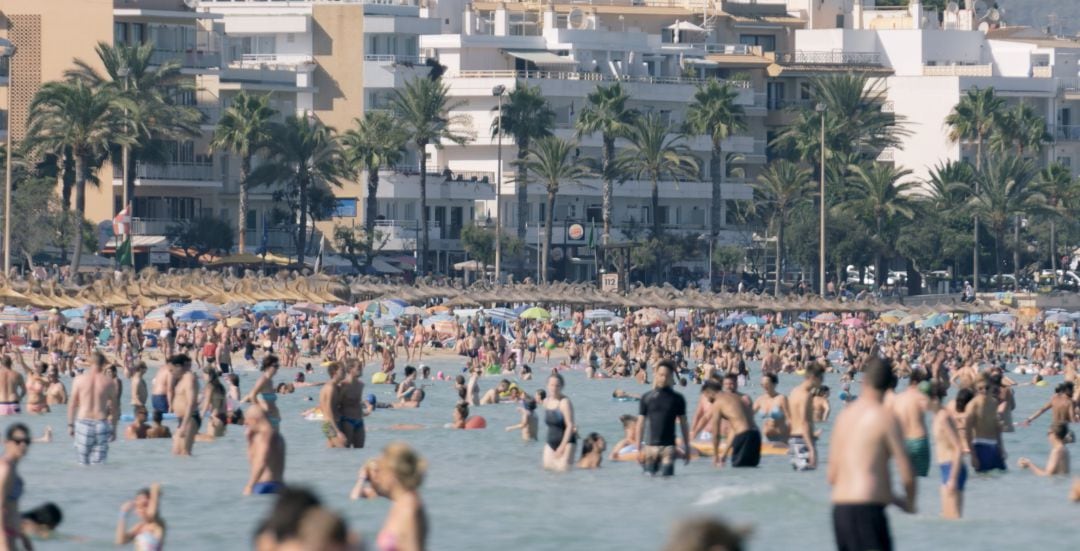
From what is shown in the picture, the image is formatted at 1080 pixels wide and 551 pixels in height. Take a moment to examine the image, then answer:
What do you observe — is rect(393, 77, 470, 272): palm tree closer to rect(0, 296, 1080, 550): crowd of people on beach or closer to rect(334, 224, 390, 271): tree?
rect(334, 224, 390, 271): tree

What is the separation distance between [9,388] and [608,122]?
54.8m

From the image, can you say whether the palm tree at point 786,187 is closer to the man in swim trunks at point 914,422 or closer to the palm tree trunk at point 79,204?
the palm tree trunk at point 79,204

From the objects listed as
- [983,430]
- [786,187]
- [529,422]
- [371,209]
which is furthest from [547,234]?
[983,430]

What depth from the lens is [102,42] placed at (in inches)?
2874

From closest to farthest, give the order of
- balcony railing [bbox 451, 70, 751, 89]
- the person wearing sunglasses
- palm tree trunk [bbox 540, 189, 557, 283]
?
the person wearing sunglasses < palm tree trunk [bbox 540, 189, 557, 283] < balcony railing [bbox 451, 70, 751, 89]

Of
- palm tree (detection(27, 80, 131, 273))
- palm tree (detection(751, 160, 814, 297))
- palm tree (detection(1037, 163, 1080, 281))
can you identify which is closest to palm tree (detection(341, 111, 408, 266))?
palm tree (detection(27, 80, 131, 273))

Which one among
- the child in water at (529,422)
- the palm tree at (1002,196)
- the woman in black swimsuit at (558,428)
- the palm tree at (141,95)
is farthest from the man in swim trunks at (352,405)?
the palm tree at (1002,196)

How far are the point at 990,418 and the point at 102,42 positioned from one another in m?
56.3

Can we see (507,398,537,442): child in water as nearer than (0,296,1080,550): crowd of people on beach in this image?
No

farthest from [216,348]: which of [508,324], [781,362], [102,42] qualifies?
[102,42]

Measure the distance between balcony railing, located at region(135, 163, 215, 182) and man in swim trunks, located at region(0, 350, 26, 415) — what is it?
150 ft

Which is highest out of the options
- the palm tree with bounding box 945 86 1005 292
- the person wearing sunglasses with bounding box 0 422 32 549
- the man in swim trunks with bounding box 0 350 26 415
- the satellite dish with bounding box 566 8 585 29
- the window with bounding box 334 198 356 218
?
the satellite dish with bounding box 566 8 585 29

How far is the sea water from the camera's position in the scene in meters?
17.7

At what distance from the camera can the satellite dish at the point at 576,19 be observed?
306 ft
